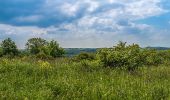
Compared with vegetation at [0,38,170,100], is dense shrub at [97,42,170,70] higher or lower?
higher

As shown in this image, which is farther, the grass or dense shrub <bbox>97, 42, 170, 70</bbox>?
dense shrub <bbox>97, 42, 170, 70</bbox>

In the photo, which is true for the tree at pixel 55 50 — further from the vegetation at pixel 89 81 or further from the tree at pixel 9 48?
the vegetation at pixel 89 81

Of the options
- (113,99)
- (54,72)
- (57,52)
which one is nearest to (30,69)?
(54,72)

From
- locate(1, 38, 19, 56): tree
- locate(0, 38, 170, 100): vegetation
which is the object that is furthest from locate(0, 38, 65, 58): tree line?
locate(0, 38, 170, 100): vegetation

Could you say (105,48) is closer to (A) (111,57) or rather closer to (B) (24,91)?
(A) (111,57)

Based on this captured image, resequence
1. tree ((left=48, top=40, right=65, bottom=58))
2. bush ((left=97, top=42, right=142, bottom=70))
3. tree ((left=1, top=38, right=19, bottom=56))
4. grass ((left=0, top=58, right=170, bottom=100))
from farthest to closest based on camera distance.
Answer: tree ((left=48, top=40, right=65, bottom=58)) < tree ((left=1, top=38, right=19, bottom=56)) < bush ((left=97, top=42, right=142, bottom=70)) < grass ((left=0, top=58, right=170, bottom=100))

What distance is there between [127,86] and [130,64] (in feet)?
24.7

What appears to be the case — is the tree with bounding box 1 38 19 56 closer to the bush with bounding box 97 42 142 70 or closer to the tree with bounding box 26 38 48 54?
the tree with bounding box 26 38 48 54

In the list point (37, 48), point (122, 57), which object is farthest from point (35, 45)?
point (122, 57)

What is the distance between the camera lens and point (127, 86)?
49.6ft

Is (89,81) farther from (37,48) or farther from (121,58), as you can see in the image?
(37,48)

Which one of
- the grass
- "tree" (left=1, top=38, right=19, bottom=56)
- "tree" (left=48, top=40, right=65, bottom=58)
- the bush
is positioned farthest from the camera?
"tree" (left=48, top=40, right=65, bottom=58)

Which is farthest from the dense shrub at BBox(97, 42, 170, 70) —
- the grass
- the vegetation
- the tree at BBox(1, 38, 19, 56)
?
the tree at BBox(1, 38, 19, 56)

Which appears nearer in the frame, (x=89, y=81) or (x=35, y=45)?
(x=89, y=81)
